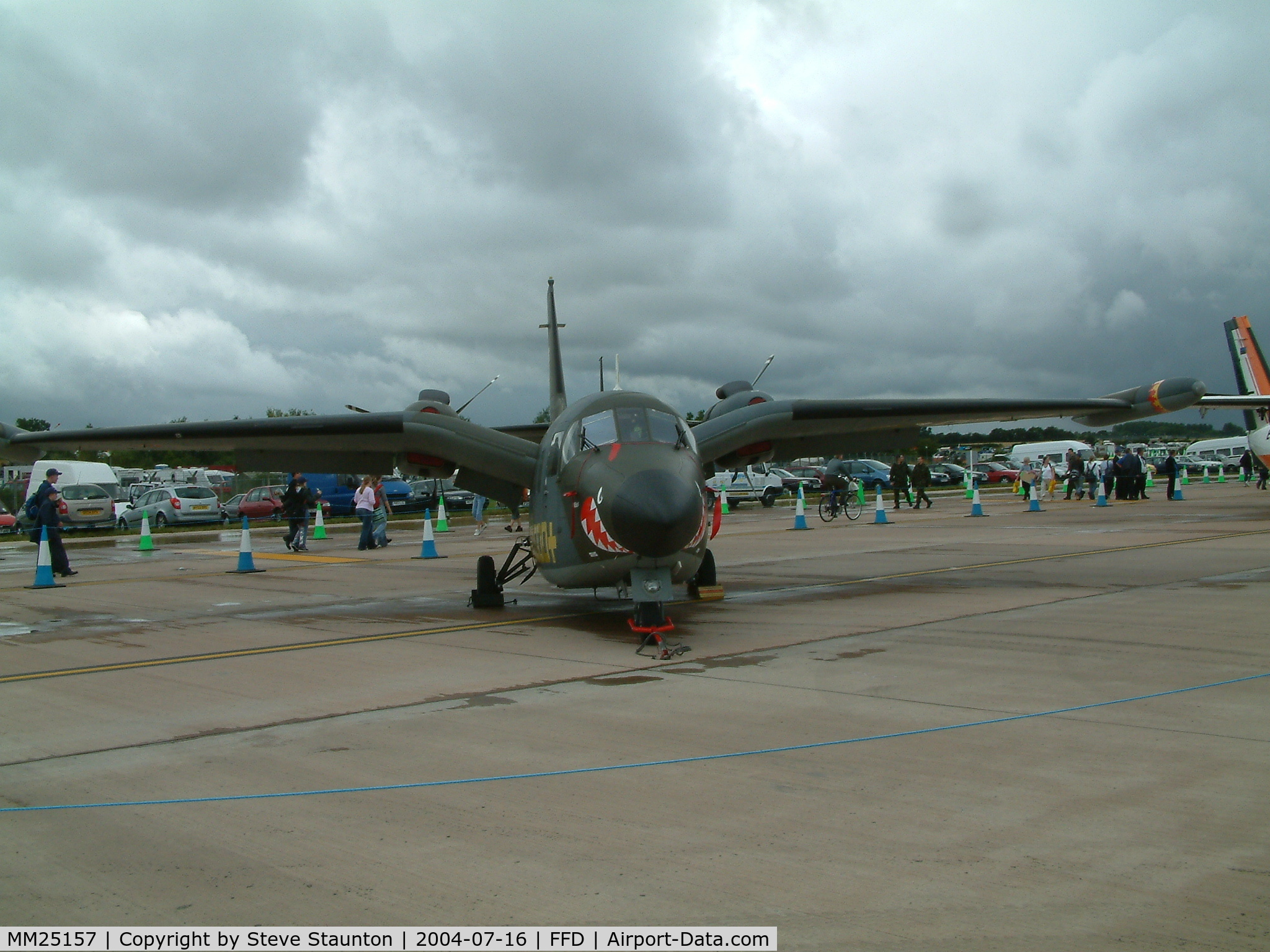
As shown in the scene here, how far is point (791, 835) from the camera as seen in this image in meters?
4.25

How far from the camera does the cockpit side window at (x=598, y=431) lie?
1030 cm

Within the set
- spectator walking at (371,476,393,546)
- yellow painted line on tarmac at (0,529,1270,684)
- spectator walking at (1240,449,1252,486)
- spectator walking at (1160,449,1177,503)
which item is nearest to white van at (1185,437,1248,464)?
spectator walking at (1240,449,1252,486)

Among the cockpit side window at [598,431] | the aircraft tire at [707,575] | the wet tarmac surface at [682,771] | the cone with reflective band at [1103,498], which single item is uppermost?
the cockpit side window at [598,431]

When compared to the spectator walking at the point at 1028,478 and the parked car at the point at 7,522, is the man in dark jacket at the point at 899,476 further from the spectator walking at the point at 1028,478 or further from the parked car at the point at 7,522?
the parked car at the point at 7,522

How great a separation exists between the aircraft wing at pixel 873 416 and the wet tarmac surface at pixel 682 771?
3.10m

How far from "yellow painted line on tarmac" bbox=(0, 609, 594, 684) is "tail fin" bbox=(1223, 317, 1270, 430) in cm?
2925

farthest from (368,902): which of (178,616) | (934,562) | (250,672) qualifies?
(934,562)

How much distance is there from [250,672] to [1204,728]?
7599 millimetres

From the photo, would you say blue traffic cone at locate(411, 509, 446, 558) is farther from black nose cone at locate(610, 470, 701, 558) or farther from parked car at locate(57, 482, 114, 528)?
parked car at locate(57, 482, 114, 528)

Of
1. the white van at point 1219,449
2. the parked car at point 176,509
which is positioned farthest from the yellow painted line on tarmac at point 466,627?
the white van at point 1219,449

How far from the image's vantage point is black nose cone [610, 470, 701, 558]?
9.06 m

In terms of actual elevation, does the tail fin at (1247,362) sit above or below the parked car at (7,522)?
above

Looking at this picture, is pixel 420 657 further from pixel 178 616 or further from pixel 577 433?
pixel 178 616

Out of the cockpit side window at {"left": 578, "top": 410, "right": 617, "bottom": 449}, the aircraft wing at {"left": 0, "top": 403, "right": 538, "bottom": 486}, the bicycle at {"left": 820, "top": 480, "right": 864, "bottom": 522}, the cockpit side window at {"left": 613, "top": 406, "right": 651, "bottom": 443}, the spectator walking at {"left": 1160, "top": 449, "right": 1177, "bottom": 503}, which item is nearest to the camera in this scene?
the cockpit side window at {"left": 613, "top": 406, "right": 651, "bottom": 443}
